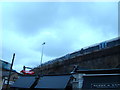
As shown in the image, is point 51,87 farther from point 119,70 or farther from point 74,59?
point 74,59

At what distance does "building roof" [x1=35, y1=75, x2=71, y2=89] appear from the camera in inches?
402

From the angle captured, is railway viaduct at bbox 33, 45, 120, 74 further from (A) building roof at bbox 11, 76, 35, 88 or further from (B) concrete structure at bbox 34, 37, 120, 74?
(A) building roof at bbox 11, 76, 35, 88

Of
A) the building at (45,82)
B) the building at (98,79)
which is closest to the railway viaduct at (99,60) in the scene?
the building at (98,79)

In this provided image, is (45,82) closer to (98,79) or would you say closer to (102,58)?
(98,79)

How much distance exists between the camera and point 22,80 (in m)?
13.6

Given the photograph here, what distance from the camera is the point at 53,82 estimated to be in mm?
11008

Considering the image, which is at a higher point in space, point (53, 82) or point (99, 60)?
point (99, 60)

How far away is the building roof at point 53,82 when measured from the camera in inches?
402

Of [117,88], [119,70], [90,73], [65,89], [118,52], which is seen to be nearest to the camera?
[117,88]

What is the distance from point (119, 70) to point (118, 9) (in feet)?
14.2

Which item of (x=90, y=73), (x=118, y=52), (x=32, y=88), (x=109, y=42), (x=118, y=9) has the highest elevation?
(x=118, y=9)

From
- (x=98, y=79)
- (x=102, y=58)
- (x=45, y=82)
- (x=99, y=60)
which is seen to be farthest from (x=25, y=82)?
(x=98, y=79)

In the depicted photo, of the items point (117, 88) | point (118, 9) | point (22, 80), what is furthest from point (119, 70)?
point (22, 80)

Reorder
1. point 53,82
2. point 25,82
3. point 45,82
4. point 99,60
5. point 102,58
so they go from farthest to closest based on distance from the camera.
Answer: point 99,60 < point 102,58 < point 25,82 < point 45,82 < point 53,82
